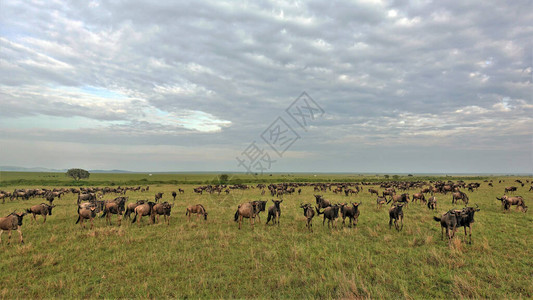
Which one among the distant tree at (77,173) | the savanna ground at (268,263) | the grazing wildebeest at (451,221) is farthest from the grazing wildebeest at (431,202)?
the distant tree at (77,173)

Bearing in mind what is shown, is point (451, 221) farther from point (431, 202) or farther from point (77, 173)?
point (77, 173)

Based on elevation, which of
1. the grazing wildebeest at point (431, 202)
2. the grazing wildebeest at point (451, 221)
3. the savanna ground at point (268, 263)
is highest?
the grazing wildebeest at point (451, 221)

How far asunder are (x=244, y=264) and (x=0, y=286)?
24.9 ft

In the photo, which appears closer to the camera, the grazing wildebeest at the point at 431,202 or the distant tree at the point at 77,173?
the grazing wildebeest at the point at 431,202

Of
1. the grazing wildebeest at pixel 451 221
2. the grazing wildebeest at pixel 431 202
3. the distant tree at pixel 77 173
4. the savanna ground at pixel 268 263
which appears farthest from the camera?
the distant tree at pixel 77 173

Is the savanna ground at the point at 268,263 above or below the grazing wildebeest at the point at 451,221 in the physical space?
below

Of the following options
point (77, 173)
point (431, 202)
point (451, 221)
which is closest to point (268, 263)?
point (451, 221)

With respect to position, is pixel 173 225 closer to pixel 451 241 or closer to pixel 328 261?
pixel 328 261

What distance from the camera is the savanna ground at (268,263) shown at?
272 inches

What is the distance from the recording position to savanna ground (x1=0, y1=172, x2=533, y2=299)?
6.91 m

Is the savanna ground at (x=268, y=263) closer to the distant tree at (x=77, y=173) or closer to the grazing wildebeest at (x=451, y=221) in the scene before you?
the grazing wildebeest at (x=451, y=221)

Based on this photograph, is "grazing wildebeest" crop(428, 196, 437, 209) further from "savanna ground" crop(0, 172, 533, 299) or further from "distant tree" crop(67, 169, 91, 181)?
"distant tree" crop(67, 169, 91, 181)

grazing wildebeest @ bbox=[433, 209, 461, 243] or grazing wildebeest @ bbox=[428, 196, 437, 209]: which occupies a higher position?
grazing wildebeest @ bbox=[433, 209, 461, 243]

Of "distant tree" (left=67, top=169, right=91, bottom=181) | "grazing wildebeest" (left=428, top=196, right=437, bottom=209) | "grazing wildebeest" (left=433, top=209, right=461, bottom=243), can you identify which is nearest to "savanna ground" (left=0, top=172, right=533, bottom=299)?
"grazing wildebeest" (left=433, top=209, right=461, bottom=243)
